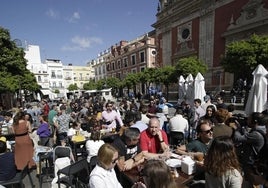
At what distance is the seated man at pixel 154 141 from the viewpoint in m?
3.46

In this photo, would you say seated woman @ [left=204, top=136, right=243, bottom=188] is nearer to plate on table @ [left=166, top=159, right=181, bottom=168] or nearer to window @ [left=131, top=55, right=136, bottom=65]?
plate on table @ [left=166, top=159, right=181, bottom=168]

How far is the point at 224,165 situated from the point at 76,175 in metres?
2.63

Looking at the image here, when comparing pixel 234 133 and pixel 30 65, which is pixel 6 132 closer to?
pixel 234 133

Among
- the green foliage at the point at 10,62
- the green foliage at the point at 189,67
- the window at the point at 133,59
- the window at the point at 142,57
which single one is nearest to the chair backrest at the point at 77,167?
the green foliage at the point at 10,62

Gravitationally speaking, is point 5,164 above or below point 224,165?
below

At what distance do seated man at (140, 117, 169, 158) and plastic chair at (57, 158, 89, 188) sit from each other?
1.16 meters

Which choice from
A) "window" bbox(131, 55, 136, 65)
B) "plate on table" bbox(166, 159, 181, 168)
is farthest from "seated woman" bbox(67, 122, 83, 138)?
"window" bbox(131, 55, 136, 65)

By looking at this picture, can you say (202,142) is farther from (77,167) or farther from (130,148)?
(77,167)

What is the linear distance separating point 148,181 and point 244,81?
19.8 metres

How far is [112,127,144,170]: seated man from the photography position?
3164 millimetres

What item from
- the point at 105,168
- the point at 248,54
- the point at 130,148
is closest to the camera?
the point at 105,168

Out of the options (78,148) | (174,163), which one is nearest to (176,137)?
(174,163)

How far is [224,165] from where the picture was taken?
7.04ft

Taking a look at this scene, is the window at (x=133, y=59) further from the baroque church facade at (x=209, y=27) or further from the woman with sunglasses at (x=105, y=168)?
the woman with sunglasses at (x=105, y=168)
